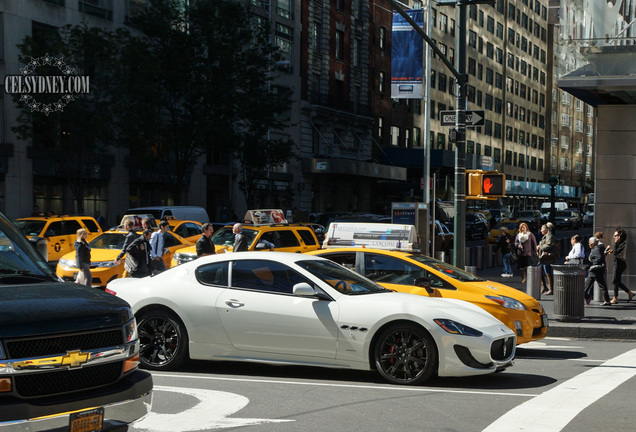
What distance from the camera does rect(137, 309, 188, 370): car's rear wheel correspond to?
973 cm

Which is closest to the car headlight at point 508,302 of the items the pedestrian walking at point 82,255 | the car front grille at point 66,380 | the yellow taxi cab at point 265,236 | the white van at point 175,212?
the car front grille at point 66,380

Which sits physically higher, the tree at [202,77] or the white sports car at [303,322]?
the tree at [202,77]

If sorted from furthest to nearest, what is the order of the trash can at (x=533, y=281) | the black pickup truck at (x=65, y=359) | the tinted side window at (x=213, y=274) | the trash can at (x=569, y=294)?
the trash can at (x=533, y=281), the trash can at (x=569, y=294), the tinted side window at (x=213, y=274), the black pickup truck at (x=65, y=359)

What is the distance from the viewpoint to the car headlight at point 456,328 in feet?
29.1

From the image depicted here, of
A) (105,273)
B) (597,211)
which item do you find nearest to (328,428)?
(105,273)

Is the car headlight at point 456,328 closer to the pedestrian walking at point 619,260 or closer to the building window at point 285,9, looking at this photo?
the pedestrian walking at point 619,260

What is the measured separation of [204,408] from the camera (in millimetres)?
7828

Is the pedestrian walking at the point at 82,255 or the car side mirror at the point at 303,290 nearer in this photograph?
the car side mirror at the point at 303,290

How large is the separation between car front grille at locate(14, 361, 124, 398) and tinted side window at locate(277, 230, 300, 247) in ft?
55.9

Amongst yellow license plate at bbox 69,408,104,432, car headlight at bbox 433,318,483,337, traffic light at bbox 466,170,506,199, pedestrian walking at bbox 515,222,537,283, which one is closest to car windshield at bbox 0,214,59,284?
yellow license plate at bbox 69,408,104,432

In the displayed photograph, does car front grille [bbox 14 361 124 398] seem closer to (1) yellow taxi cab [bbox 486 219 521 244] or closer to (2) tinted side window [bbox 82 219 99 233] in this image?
(2) tinted side window [bbox 82 219 99 233]

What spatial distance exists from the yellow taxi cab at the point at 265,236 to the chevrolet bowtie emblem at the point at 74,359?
15.7 m

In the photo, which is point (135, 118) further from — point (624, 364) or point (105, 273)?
point (624, 364)

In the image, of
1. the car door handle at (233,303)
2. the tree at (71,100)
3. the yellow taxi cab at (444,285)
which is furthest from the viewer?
the tree at (71,100)
